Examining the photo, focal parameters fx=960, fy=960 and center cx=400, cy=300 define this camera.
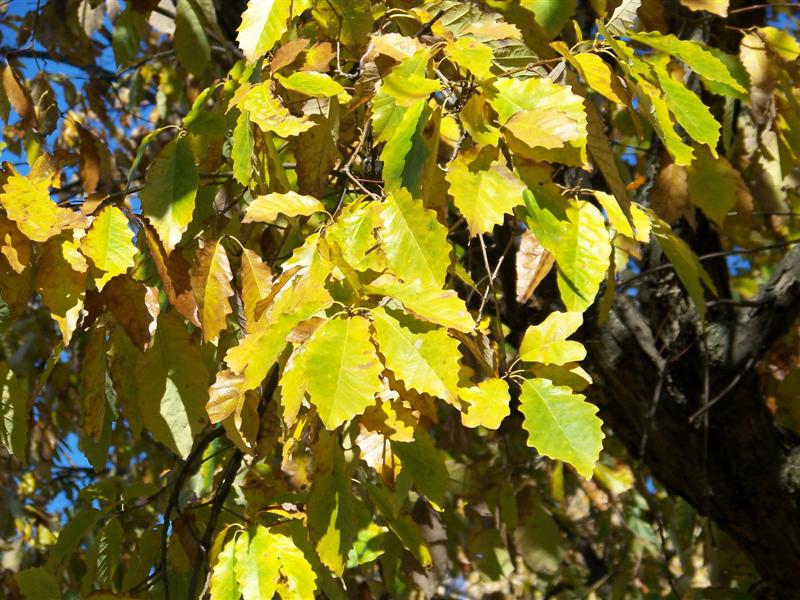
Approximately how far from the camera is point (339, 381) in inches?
33.5

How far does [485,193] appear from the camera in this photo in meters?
1.00

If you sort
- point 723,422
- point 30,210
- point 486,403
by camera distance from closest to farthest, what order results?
1. point 486,403
2. point 30,210
3. point 723,422

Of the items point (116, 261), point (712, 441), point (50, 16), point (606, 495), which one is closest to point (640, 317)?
point (712, 441)

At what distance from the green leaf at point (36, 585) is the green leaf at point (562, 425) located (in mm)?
783

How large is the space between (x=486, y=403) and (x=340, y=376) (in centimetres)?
19

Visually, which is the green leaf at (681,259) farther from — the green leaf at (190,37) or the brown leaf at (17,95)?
the brown leaf at (17,95)

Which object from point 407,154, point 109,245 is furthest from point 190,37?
point 407,154

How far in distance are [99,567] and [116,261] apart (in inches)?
21.9

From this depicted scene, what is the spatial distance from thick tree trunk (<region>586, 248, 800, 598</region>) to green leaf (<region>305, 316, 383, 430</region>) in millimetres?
1145

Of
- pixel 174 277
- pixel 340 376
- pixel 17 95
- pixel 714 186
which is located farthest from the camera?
pixel 17 95

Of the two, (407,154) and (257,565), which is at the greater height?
(407,154)

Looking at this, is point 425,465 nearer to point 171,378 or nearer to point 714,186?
point 171,378

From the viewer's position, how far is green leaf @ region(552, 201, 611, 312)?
1.12 meters

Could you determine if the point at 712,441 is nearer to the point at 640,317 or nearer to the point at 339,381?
the point at 640,317
